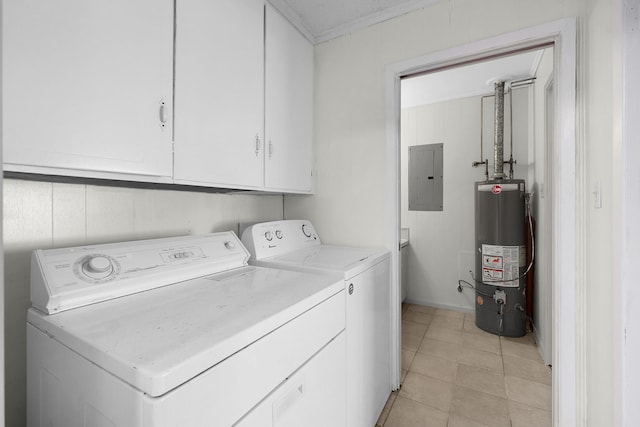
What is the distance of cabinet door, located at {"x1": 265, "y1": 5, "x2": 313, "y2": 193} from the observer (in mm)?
1611

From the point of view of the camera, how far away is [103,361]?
62cm

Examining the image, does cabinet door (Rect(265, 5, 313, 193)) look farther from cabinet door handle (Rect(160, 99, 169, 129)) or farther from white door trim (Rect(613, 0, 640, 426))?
white door trim (Rect(613, 0, 640, 426))

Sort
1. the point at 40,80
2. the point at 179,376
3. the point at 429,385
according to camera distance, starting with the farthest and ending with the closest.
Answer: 1. the point at 429,385
2. the point at 40,80
3. the point at 179,376

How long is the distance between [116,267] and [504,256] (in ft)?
9.26

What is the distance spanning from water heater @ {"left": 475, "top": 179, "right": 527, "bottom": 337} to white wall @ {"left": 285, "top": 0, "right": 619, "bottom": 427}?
127 centimetres

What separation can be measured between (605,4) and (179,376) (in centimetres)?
178

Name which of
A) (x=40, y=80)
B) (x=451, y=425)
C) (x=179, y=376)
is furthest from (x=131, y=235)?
(x=451, y=425)

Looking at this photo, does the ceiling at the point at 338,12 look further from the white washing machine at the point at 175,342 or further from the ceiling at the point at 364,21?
the white washing machine at the point at 175,342

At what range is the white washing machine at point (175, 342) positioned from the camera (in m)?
0.60

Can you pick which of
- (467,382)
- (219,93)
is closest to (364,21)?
(219,93)

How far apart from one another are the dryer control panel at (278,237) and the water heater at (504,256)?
1.68m

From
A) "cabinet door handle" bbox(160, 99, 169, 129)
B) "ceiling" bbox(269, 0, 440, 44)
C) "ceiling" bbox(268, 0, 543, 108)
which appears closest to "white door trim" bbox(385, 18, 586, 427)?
"ceiling" bbox(268, 0, 543, 108)

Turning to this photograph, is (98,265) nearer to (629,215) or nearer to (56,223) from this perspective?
(56,223)

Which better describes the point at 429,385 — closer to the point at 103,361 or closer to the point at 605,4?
the point at 103,361
